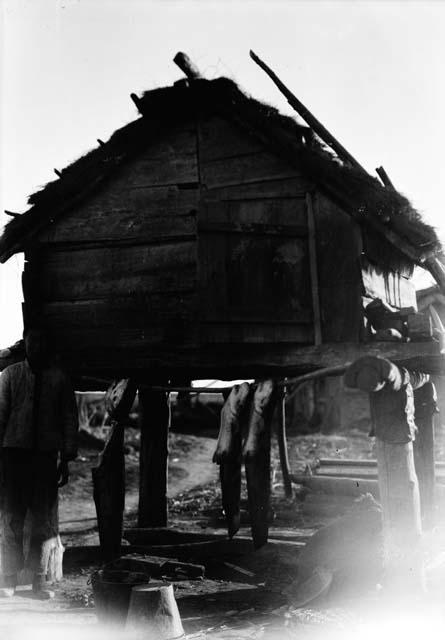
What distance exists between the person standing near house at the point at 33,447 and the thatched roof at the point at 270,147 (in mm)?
1677

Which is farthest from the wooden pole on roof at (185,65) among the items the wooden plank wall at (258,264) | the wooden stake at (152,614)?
the wooden stake at (152,614)

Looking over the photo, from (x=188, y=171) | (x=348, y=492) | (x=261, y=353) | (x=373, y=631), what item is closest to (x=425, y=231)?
(x=261, y=353)

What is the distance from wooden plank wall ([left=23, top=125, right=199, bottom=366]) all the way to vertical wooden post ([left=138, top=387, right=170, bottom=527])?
3010 mm

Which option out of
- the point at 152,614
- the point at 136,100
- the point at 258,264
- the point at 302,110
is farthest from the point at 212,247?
the point at 152,614

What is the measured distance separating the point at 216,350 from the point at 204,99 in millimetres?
2999

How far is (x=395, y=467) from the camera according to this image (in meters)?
6.97

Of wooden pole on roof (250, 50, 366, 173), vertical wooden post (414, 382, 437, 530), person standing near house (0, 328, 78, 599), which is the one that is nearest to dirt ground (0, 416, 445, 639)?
person standing near house (0, 328, 78, 599)

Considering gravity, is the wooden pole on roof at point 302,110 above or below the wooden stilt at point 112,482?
above

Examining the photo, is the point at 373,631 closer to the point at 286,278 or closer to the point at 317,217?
the point at 286,278

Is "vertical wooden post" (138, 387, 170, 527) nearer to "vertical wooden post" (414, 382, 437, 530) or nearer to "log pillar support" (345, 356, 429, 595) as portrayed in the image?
"vertical wooden post" (414, 382, 437, 530)

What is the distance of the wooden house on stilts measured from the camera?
7590 millimetres

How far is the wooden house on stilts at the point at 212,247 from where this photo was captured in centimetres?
759

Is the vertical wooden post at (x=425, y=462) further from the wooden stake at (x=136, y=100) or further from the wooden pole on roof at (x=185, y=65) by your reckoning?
the wooden stake at (x=136, y=100)

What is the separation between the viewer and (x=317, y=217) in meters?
7.82
